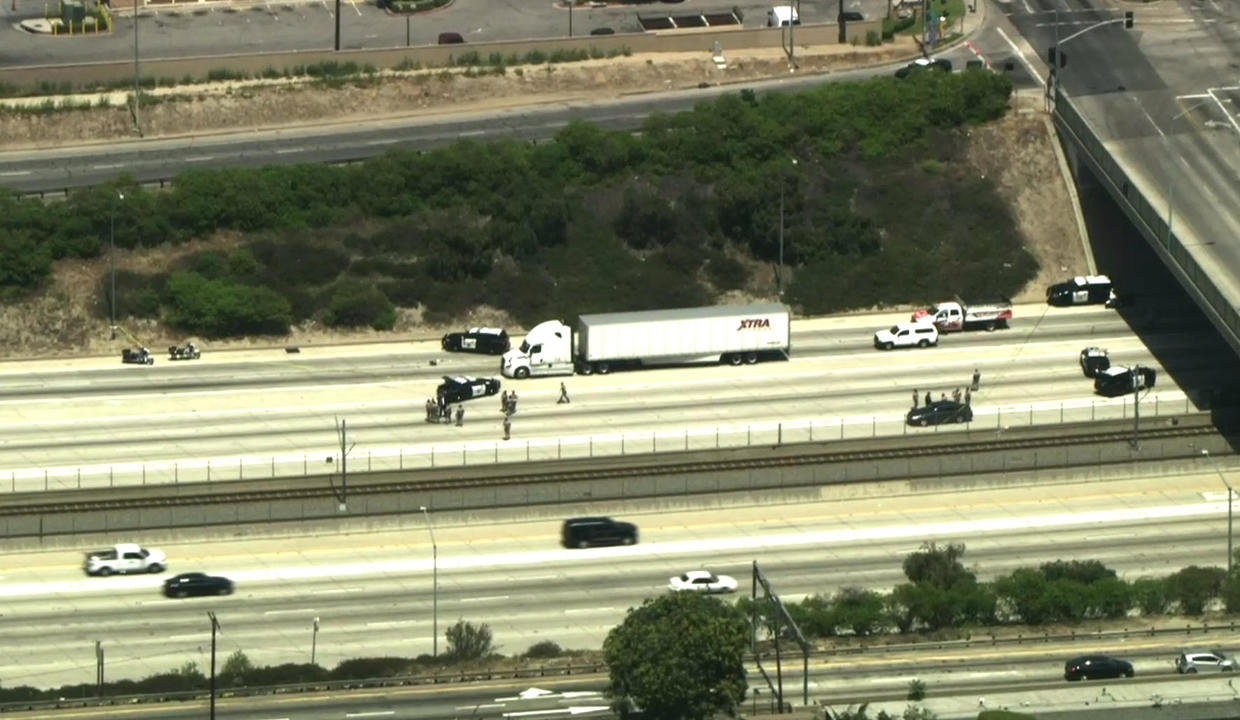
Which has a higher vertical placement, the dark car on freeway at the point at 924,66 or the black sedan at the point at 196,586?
the dark car on freeway at the point at 924,66

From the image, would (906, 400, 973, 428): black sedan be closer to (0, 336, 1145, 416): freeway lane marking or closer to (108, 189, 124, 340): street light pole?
(0, 336, 1145, 416): freeway lane marking

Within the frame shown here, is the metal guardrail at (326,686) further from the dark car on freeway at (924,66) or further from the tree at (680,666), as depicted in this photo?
the dark car on freeway at (924,66)

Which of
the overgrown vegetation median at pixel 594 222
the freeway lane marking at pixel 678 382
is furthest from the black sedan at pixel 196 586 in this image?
the overgrown vegetation median at pixel 594 222

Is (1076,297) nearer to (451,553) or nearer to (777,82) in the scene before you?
(777,82)

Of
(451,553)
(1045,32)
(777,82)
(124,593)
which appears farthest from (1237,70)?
(124,593)

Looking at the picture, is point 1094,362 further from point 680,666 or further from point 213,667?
point 213,667
